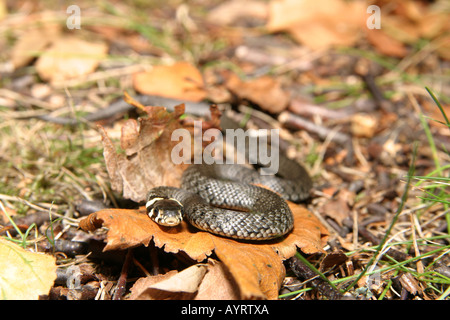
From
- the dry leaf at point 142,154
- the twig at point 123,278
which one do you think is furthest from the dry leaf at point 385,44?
the twig at point 123,278

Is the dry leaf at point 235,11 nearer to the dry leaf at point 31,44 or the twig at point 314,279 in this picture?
the dry leaf at point 31,44

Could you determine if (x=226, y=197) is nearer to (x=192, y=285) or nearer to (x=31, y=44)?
(x=192, y=285)

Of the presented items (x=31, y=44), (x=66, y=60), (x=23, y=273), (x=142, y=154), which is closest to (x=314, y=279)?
(x=142, y=154)

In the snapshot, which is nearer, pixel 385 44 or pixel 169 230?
pixel 169 230
